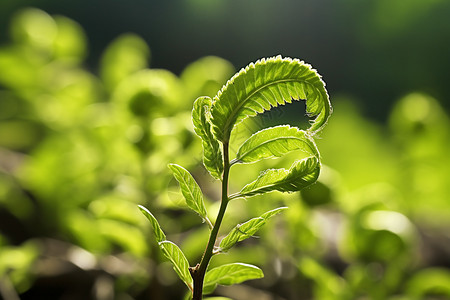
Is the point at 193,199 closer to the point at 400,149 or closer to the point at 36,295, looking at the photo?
the point at 36,295

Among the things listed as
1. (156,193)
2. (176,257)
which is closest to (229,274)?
(176,257)

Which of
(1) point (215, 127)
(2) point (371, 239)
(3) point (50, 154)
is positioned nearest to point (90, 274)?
(3) point (50, 154)

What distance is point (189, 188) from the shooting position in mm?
253

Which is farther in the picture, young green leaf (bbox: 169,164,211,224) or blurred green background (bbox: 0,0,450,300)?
blurred green background (bbox: 0,0,450,300)

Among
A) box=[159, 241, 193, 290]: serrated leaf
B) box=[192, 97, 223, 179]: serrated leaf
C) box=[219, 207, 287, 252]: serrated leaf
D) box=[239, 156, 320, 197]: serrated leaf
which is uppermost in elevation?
box=[239, 156, 320, 197]: serrated leaf

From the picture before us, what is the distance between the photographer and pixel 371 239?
48cm

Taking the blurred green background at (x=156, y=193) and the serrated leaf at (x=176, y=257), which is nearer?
the serrated leaf at (x=176, y=257)

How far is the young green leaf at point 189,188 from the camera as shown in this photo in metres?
0.25

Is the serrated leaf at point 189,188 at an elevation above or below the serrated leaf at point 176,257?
above

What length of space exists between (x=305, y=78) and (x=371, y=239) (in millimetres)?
305

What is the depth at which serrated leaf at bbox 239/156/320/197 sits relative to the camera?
0.78 feet

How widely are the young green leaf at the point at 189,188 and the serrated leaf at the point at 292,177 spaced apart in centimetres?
2

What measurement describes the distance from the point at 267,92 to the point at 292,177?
0.04 metres

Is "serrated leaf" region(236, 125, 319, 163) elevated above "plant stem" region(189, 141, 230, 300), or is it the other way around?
"serrated leaf" region(236, 125, 319, 163)
